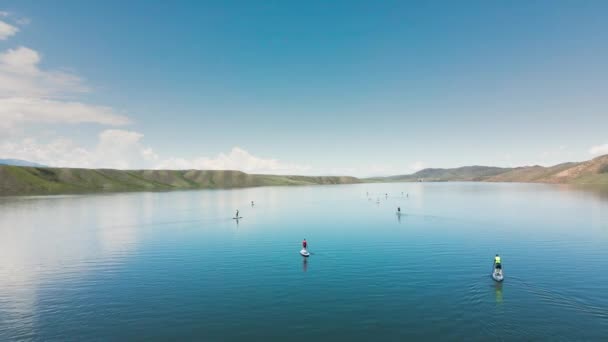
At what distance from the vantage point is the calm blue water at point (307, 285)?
2970 cm

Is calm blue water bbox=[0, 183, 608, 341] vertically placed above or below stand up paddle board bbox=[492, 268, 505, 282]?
below

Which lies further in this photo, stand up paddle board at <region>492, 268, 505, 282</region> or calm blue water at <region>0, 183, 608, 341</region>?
stand up paddle board at <region>492, 268, 505, 282</region>

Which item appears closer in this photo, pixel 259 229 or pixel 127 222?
pixel 259 229

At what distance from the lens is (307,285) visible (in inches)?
1657

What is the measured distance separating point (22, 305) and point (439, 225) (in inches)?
3573

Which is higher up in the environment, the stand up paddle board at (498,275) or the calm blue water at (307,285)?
the stand up paddle board at (498,275)

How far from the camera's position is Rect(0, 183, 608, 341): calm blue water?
2970 cm

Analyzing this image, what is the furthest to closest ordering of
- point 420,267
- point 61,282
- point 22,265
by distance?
point 22,265 → point 420,267 → point 61,282

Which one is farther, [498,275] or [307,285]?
[307,285]

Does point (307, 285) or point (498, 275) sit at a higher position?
point (498, 275)

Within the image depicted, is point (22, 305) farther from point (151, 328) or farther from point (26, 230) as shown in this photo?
point (26, 230)

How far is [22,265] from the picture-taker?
5394 centimetres

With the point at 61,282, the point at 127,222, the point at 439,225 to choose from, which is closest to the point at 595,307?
the point at 439,225

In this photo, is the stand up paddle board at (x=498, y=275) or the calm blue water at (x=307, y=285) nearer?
the calm blue water at (x=307, y=285)
